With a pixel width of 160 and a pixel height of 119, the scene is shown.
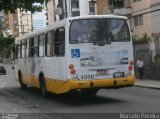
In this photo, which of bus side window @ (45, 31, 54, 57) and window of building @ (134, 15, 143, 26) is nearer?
bus side window @ (45, 31, 54, 57)

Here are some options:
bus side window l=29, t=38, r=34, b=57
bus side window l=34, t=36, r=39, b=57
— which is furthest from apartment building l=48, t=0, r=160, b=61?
bus side window l=34, t=36, r=39, b=57

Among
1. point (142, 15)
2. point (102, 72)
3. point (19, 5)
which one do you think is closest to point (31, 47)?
point (19, 5)

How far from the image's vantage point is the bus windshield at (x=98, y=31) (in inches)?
651

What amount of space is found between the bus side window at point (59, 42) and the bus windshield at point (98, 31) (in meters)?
0.55

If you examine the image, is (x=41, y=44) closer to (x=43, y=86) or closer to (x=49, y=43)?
(x=49, y=43)

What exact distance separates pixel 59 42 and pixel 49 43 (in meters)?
1.42

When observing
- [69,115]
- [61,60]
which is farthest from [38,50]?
[69,115]

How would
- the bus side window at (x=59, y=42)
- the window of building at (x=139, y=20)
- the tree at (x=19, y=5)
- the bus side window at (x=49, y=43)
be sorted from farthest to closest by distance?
the window of building at (x=139, y=20)
the tree at (x=19, y=5)
the bus side window at (x=49, y=43)
the bus side window at (x=59, y=42)

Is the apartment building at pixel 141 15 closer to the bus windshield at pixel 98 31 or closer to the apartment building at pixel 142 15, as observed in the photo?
the apartment building at pixel 142 15

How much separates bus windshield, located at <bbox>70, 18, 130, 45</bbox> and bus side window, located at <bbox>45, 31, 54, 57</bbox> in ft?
6.28

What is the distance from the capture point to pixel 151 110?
560 inches

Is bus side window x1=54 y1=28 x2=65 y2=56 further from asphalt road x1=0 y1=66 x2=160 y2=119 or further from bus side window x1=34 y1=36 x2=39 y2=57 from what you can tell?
bus side window x1=34 y1=36 x2=39 y2=57

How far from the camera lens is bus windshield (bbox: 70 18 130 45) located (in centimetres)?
1655

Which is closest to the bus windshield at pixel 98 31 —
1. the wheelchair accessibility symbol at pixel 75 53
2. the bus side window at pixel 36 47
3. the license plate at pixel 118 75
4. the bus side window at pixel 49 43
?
the wheelchair accessibility symbol at pixel 75 53
